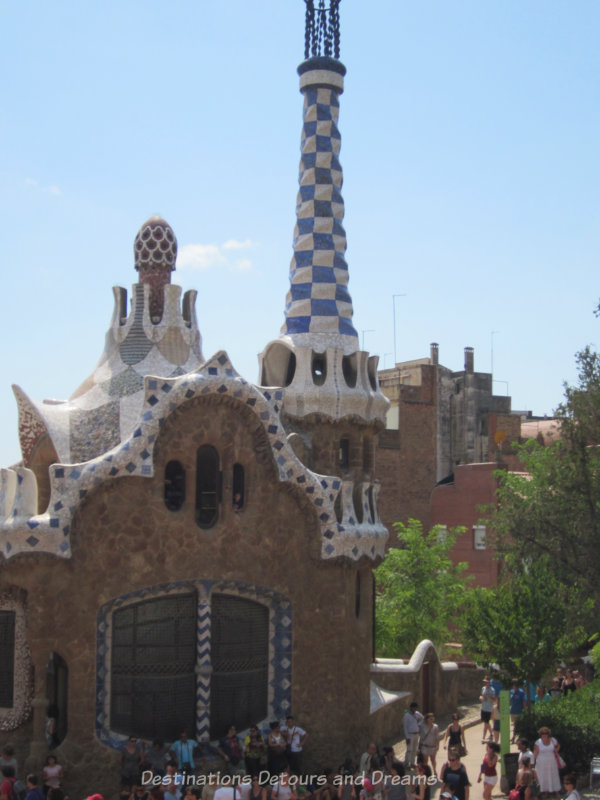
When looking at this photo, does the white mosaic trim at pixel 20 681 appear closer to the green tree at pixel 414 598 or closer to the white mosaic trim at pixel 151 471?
the white mosaic trim at pixel 151 471

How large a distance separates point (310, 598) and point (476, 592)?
5.27 meters

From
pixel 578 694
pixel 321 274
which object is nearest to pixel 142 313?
pixel 321 274

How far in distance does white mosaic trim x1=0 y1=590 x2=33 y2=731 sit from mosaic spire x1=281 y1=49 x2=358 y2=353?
20.8ft

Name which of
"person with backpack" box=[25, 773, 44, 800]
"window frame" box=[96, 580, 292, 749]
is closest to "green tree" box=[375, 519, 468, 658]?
"window frame" box=[96, 580, 292, 749]

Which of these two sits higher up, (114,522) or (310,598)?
(114,522)

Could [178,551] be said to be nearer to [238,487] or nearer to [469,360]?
[238,487]

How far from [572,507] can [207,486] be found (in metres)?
8.34

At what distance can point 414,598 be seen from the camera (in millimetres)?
25875

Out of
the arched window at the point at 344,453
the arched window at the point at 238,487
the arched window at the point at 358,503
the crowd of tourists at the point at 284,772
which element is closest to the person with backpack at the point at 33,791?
the crowd of tourists at the point at 284,772

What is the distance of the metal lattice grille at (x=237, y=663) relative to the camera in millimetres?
14625

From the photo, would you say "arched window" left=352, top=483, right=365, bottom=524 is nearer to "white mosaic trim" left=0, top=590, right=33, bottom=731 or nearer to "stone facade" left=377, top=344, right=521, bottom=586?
"white mosaic trim" left=0, top=590, right=33, bottom=731

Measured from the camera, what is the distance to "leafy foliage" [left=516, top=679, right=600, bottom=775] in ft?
46.8

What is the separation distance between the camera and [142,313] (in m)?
16.8

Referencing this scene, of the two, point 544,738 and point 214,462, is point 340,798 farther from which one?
point 214,462
